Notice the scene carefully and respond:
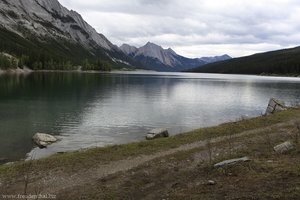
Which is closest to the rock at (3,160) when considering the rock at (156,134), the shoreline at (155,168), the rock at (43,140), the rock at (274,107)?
the rock at (43,140)

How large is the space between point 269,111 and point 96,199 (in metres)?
38.5

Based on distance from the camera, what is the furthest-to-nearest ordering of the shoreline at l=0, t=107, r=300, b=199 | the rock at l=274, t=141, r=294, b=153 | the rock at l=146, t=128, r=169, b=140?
the rock at l=146, t=128, r=169, b=140 → the rock at l=274, t=141, r=294, b=153 → the shoreline at l=0, t=107, r=300, b=199

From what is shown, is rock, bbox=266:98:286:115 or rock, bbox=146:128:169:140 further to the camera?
rock, bbox=266:98:286:115

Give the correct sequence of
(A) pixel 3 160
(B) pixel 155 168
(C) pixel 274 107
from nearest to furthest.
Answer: (B) pixel 155 168, (A) pixel 3 160, (C) pixel 274 107

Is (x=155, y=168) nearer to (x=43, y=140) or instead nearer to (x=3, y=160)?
(x=3, y=160)

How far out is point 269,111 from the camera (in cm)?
4862

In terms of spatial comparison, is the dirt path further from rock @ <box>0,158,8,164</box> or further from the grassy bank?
rock @ <box>0,158,8,164</box>

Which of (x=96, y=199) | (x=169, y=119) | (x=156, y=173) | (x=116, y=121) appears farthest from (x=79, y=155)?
(x=169, y=119)

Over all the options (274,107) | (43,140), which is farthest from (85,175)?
(274,107)

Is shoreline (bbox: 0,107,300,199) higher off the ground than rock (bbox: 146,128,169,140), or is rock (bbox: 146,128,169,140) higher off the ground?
shoreline (bbox: 0,107,300,199)

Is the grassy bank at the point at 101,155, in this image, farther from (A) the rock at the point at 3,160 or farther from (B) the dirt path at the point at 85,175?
(A) the rock at the point at 3,160

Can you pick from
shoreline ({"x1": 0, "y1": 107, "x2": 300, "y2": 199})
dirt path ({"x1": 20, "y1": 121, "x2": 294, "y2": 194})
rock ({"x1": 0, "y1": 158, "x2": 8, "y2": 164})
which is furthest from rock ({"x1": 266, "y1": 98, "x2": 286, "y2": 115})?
rock ({"x1": 0, "y1": 158, "x2": 8, "y2": 164})

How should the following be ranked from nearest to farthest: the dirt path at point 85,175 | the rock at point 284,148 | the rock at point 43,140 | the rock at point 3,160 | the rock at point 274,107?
the dirt path at point 85,175 → the rock at point 284,148 → the rock at point 3,160 → the rock at point 43,140 → the rock at point 274,107

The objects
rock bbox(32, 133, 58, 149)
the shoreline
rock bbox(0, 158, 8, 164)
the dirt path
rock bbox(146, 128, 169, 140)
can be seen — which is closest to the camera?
the shoreline
